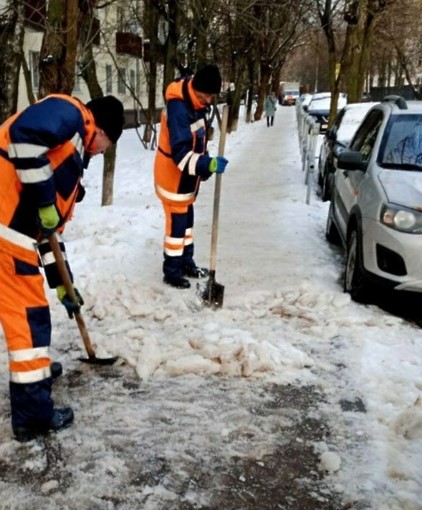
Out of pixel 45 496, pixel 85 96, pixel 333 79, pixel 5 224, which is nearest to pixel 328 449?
pixel 45 496

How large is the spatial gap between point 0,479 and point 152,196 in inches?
326

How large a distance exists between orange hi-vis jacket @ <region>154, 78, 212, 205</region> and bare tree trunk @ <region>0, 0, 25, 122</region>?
20.3 feet

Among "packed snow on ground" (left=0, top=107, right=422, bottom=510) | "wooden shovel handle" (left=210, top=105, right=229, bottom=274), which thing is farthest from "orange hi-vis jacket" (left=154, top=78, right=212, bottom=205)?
"packed snow on ground" (left=0, top=107, right=422, bottom=510)

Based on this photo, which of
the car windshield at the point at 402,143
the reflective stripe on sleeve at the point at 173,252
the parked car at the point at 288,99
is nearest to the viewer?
the car windshield at the point at 402,143

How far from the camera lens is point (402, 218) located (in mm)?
4711

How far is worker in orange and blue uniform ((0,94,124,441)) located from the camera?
292 cm

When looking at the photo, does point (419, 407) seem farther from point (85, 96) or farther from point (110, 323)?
point (85, 96)

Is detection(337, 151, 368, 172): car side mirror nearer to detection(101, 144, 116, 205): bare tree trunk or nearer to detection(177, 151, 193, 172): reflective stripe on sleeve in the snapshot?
detection(177, 151, 193, 172): reflective stripe on sleeve

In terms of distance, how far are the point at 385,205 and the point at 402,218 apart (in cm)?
20

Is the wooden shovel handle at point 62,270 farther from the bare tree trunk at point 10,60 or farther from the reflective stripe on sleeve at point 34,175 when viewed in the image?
the bare tree trunk at point 10,60

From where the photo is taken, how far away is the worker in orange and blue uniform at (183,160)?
5.07m

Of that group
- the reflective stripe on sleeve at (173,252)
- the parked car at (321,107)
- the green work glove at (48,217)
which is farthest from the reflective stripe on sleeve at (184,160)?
the parked car at (321,107)

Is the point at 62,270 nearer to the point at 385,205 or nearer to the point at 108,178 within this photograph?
the point at 385,205

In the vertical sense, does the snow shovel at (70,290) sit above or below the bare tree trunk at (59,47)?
below
